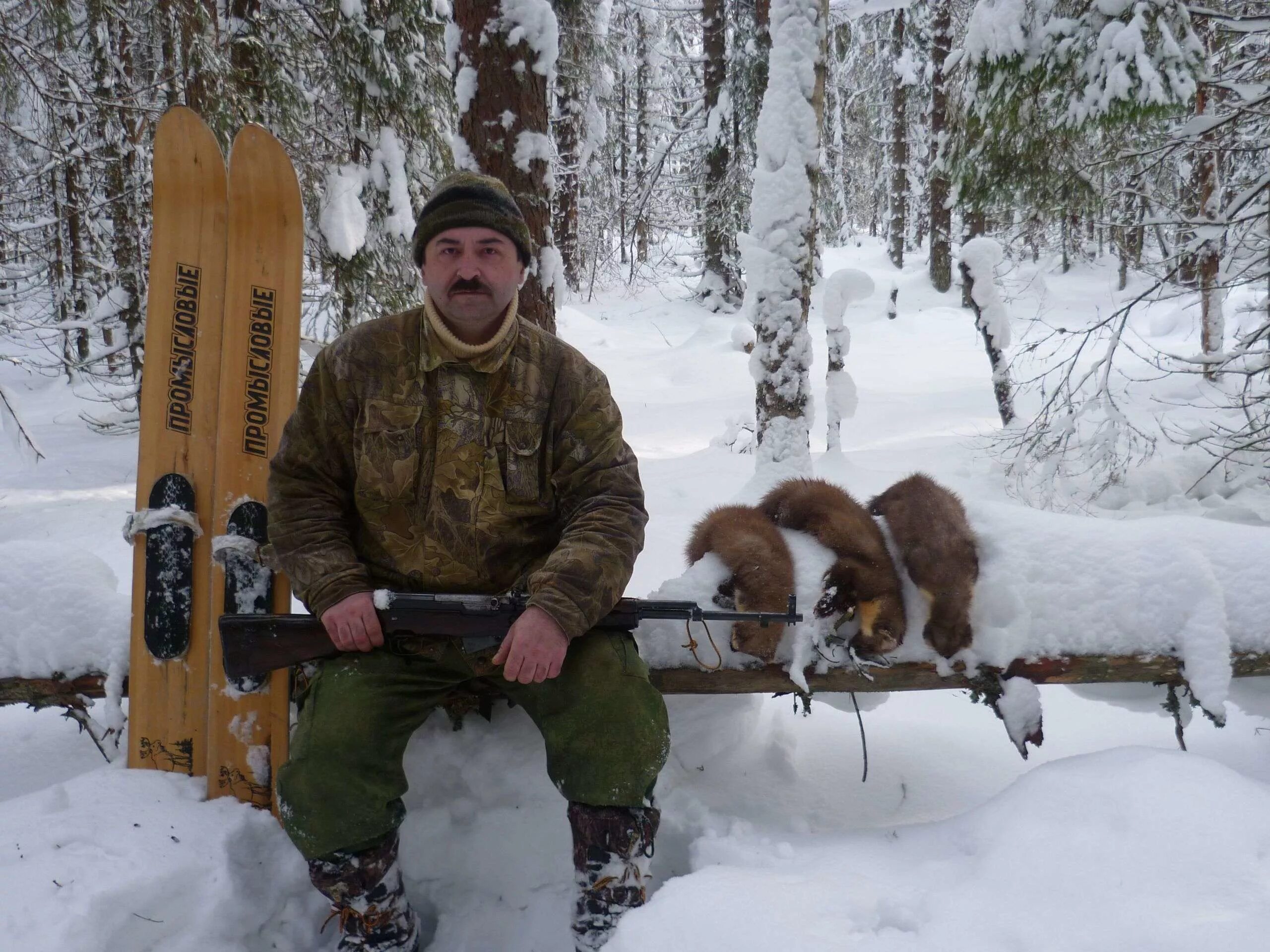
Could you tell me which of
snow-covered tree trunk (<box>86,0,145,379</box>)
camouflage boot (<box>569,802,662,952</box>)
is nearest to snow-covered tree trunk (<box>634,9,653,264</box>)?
snow-covered tree trunk (<box>86,0,145,379</box>)

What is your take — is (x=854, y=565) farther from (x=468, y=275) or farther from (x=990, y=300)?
(x=990, y=300)

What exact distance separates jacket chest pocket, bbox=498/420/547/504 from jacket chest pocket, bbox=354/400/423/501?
0.26 metres

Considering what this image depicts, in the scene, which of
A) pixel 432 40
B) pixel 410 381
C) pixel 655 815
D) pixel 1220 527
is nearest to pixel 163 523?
pixel 410 381

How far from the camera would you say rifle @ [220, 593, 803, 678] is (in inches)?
86.7

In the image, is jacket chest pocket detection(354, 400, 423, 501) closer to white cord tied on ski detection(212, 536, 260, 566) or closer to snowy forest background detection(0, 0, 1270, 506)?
white cord tied on ski detection(212, 536, 260, 566)

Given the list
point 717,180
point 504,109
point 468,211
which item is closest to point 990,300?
point 717,180

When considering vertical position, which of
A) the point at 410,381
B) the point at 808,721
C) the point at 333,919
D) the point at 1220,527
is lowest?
the point at 333,919

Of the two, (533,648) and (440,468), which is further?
(440,468)

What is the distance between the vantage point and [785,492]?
2973 mm

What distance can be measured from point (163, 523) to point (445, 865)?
149 centimetres

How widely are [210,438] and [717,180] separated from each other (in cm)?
1101

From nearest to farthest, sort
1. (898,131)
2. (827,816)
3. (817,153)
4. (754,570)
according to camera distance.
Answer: (754,570), (827,816), (817,153), (898,131)

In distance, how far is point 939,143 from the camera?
8.59 meters

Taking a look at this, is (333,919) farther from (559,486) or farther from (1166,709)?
(1166,709)
